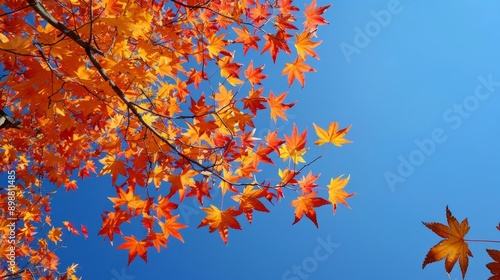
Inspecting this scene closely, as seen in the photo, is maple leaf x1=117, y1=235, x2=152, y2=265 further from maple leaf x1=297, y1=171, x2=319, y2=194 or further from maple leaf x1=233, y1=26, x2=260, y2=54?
maple leaf x1=233, y1=26, x2=260, y2=54

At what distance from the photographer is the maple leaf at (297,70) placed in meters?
3.25

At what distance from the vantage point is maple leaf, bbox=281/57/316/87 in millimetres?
3248

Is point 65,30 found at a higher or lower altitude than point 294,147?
higher

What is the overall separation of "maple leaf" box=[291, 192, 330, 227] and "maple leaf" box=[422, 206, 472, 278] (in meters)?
0.98

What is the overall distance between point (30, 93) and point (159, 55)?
45.7 inches

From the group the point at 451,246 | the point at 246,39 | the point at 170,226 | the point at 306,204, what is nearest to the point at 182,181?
the point at 170,226

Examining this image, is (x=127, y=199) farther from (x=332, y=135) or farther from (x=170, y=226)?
(x=332, y=135)

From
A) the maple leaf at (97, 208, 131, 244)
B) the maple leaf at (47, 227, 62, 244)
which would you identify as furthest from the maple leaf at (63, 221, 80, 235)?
the maple leaf at (97, 208, 131, 244)

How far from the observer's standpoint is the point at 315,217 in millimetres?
2418

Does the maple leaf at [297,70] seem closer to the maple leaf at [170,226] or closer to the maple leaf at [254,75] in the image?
the maple leaf at [254,75]

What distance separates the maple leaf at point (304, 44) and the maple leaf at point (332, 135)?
0.86m

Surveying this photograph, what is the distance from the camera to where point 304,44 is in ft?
10.5

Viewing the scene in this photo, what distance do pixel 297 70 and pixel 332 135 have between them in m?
0.88

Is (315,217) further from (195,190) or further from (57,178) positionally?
(57,178)
